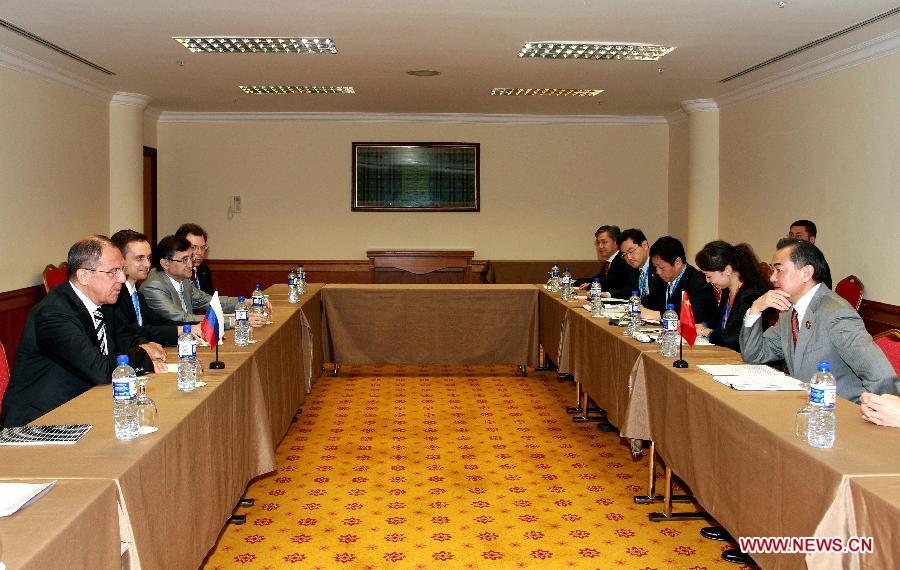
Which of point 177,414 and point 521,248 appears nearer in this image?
point 177,414

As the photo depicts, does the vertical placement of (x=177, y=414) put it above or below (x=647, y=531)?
above

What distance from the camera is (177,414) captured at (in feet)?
9.71

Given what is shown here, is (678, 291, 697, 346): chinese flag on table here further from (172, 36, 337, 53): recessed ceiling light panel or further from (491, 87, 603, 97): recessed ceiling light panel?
(491, 87, 603, 97): recessed ceiling light panel

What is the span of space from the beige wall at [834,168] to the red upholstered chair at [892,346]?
305cm

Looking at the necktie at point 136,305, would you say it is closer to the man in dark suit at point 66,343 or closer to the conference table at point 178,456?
the conference table at point 178,456

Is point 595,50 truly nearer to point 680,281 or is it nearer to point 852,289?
point 680,281

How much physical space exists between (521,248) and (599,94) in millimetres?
2873

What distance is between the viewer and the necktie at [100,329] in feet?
11.5

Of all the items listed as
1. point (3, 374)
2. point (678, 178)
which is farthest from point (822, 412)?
point (678, 178)

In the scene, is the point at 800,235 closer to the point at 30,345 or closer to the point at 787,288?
the point at 787,288

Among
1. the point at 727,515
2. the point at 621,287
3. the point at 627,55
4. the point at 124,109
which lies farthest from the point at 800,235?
the point at 124,109

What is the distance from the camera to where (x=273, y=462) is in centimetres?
425

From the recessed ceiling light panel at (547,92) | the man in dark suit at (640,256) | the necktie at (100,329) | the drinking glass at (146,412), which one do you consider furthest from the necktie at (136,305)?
the recessed ceiling light panel at (547,92)

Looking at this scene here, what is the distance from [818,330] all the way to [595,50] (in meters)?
4.22
